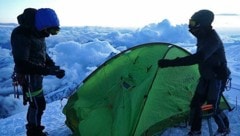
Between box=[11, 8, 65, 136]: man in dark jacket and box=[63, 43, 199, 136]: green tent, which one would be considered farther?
box=[63, 43, 199, 136]: green tent

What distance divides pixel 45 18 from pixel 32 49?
0.54m

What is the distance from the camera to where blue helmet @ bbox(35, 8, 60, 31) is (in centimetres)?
441

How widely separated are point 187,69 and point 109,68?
56.8 inches

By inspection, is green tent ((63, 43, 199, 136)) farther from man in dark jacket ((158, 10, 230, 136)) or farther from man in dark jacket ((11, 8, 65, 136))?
man in dark jacket ((11, 8, 65, 136))

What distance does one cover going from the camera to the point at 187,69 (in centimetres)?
570

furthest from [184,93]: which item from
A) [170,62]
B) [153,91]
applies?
[170,62]

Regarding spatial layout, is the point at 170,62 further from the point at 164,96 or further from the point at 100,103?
the point at 100,103

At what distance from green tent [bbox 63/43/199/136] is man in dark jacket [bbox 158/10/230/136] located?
19.2 inches

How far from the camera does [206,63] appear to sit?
187 inches

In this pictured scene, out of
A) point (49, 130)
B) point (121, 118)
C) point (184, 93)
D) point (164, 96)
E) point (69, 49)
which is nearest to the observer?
point (121, 118)

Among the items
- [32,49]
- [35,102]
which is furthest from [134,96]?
[32,49]

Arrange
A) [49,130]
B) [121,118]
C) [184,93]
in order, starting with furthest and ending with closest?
1. [49,130]
2. [184,93]
3. [121,118]

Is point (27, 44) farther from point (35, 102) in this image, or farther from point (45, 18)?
point (35, 102)

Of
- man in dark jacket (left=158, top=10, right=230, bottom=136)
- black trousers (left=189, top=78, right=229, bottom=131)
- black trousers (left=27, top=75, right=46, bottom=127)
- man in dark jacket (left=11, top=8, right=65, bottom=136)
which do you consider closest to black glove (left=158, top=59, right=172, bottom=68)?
man in dark jacket (left=158, top=10, right=230, bottom=136)
